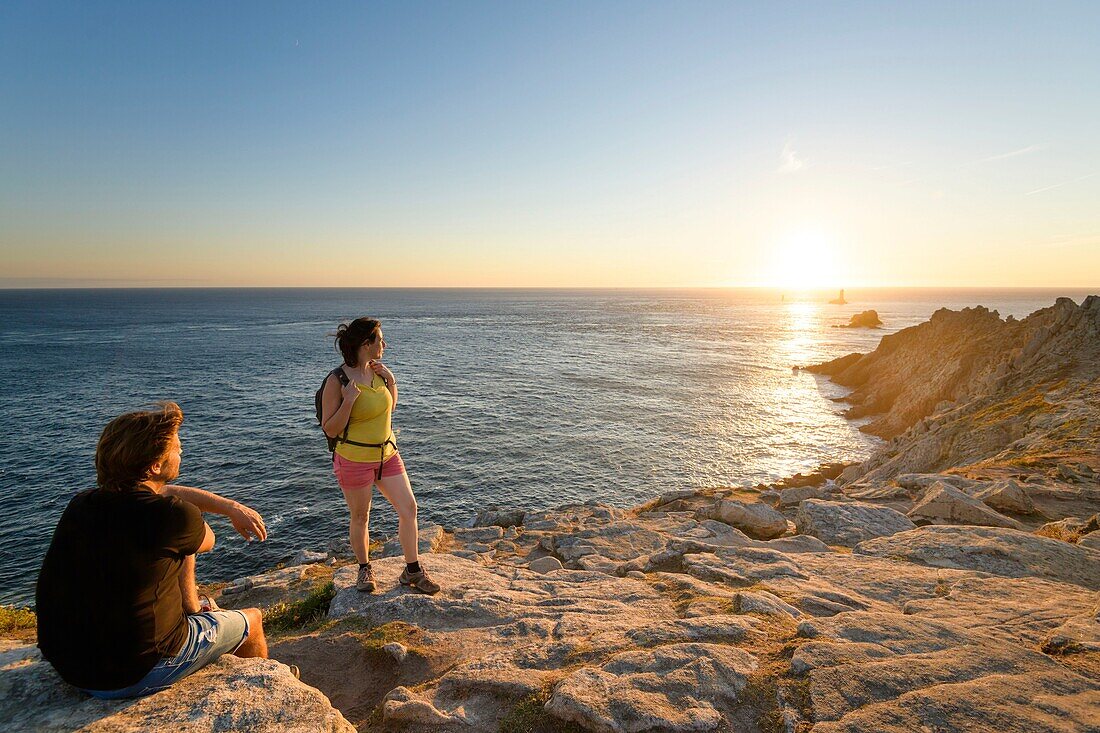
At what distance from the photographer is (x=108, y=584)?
3.22 metres

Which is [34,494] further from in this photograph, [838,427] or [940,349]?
[940,349]

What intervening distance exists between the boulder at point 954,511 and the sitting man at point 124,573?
12.1 meters

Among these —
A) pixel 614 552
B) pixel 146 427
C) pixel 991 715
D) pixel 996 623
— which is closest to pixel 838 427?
pixel 614 552

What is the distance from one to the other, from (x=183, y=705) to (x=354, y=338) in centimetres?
375

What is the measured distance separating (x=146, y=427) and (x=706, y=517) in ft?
39.7

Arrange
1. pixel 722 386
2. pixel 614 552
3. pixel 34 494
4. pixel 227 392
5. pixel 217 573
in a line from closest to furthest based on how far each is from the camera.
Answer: pixel 614 552 → pixel 217 573 → pixel 34 494 → pixel 227 392 → pixel 722 386

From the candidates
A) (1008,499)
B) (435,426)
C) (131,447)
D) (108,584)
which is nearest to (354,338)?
(131,447)

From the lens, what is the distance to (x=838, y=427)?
3703 cm

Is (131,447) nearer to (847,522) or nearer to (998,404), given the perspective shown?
(847,522)

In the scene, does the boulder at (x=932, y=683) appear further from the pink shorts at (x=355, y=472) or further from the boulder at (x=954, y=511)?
the boulder at (x=954, y=511)

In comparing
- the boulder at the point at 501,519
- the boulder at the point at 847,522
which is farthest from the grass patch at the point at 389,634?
the boulder at the point at 501,519

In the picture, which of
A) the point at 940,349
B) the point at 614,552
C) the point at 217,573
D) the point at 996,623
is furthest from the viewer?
the point at 940,349

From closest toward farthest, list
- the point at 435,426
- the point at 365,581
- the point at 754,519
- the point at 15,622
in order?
1. the point at 365,581
2. the point at 15,622
3. the point at 754,519
4. the point at 435,426

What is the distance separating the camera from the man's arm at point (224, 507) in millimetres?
4242
